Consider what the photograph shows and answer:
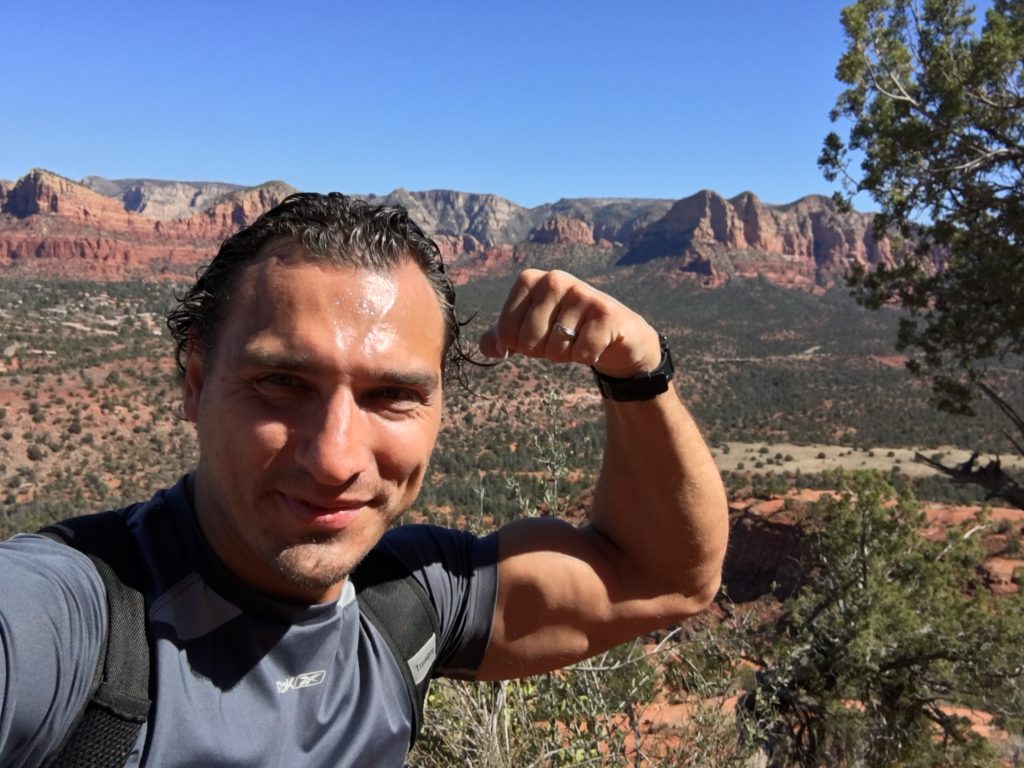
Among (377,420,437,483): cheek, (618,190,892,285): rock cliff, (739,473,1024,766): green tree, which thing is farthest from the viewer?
(618,190,892,285): rock cliff

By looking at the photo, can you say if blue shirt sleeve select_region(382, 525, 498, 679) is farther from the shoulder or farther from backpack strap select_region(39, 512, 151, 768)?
backpack strap select_region(39, 512, 151, 768)

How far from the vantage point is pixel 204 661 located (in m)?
1.16

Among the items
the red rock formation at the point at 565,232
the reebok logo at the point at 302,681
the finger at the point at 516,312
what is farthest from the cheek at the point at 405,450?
the red rock formation at the point at 565,232

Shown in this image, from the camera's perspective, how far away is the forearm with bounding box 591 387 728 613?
5.33 feet

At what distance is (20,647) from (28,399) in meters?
32.6

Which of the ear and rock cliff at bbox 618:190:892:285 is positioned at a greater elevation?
rock cliff at bbox 618:190:892:285

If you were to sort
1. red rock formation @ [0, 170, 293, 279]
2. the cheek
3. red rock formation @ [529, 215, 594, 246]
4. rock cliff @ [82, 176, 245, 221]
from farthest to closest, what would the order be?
rock cliff @ [82, 176, 245, 221]
red rock formation @ [529, 215, 594, 246]
red rock formation @ [0, 170, 293, 279]
the cheek

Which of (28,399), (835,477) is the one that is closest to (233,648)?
(835,477)

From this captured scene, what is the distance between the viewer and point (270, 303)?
125 centimetres

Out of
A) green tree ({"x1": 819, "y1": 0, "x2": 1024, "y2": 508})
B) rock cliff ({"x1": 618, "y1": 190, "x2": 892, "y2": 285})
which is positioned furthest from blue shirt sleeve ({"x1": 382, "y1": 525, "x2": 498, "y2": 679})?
rock cliff ({"x1": 618, "y1": 190, "x2": 892, "y2": 285})

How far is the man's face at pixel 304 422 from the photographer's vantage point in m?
1.20

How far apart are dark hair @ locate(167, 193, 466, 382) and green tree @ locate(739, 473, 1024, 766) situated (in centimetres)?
542

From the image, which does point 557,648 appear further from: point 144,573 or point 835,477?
point 835,477

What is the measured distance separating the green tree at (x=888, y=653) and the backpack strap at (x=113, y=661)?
5.65 m
